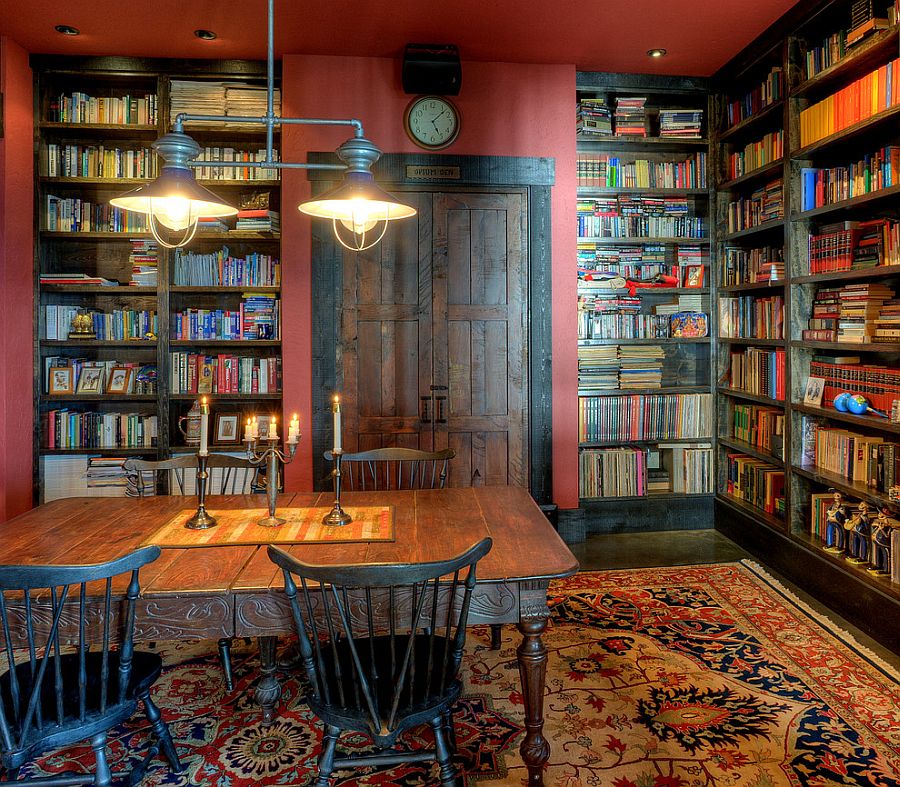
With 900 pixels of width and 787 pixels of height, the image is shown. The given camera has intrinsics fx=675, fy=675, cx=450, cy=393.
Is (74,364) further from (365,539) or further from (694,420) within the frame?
(694,420)

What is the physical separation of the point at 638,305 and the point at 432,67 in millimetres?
1984

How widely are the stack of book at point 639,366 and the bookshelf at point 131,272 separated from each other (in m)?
2.26

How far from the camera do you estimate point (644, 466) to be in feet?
14.8

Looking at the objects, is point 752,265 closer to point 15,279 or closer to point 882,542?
point 882,542

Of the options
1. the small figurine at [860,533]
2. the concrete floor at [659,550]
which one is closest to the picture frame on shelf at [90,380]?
the concrete floor at [659,550]

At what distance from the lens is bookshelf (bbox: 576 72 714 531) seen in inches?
174

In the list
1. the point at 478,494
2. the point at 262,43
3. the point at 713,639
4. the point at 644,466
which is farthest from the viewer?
the point at 644,466

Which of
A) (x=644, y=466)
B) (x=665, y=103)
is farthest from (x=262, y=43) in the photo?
(x=644, y=466)

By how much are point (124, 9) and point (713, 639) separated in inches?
163

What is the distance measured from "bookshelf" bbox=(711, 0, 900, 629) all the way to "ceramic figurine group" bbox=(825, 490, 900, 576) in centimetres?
5

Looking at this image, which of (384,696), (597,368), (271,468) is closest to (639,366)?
(597,368)

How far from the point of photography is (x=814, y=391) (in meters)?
3.57

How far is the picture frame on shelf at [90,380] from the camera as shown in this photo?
13.7 feet

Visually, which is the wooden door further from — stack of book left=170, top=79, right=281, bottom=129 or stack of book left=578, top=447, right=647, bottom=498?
stack of book left=170, top=79, right=281, bottom=129
